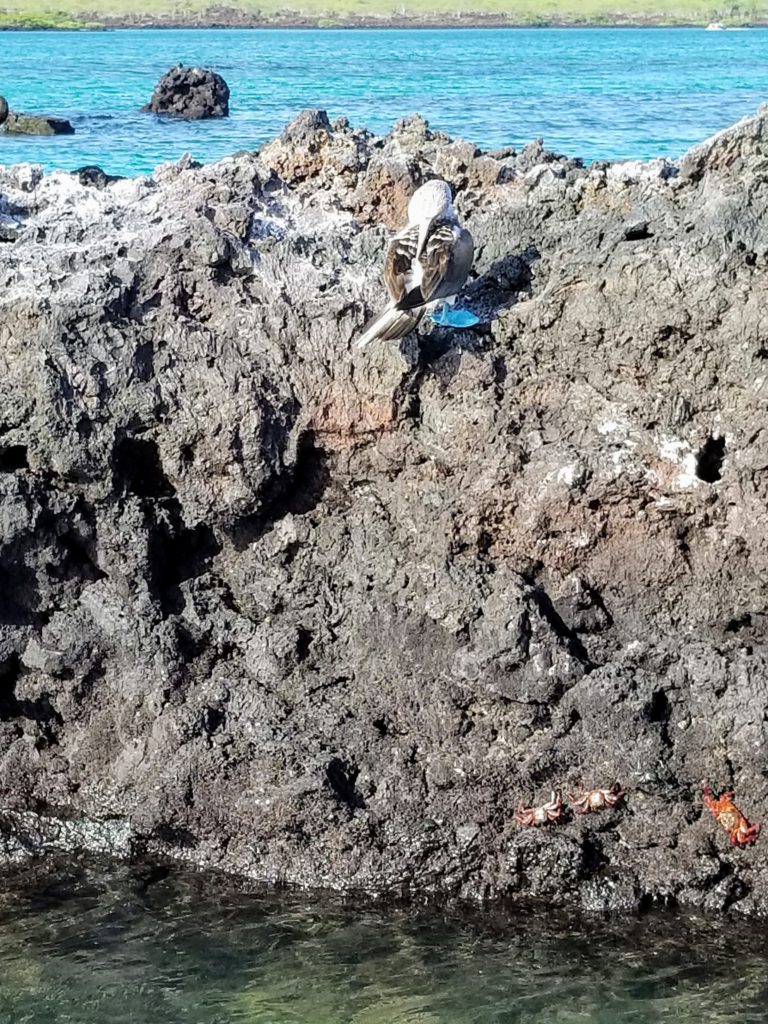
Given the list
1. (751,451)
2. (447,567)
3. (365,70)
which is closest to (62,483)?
(447,567)

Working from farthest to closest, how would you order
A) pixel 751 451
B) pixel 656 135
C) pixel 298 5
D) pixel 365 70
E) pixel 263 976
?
pixel 298 5
pixel 365 70
pixel 656 135
pixel 751 451
pixel 263 976

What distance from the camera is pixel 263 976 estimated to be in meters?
5.61

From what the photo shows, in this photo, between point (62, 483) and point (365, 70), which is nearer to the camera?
point (62, 483)

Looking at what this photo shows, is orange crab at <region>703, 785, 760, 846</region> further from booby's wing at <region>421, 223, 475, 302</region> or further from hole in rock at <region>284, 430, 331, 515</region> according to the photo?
booby's wing at <region>421, 223, 475, 302</region>

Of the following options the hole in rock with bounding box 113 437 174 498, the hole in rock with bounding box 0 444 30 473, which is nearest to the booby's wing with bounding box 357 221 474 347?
the hole in rock with bounding box 113 437 174 498

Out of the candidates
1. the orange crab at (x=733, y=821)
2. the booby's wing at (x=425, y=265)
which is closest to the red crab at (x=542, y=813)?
the orange crab at (x=733, y=821)

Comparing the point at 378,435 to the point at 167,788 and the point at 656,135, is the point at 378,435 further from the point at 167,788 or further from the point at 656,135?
the point at 656,135

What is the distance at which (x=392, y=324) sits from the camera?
19.9ft

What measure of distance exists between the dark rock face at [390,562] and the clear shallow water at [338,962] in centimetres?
21

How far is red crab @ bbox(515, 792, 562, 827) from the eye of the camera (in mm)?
6133

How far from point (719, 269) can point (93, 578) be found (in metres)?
3.32

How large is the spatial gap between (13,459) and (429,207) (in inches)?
90.6

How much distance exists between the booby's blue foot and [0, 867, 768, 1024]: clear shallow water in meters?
2.74

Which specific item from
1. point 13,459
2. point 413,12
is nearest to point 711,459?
point 13,459
